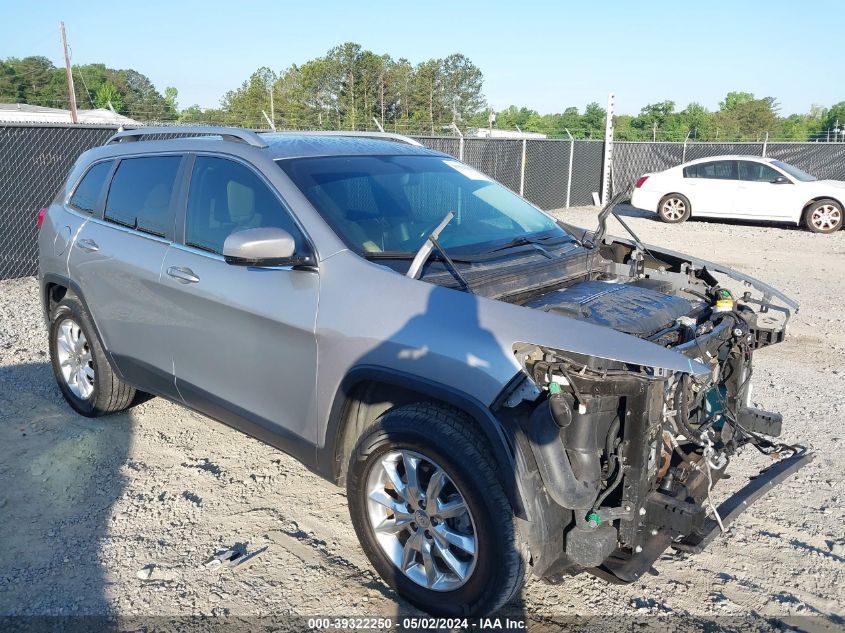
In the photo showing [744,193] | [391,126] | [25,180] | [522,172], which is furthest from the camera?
[391,126]

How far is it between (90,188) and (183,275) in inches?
62.5

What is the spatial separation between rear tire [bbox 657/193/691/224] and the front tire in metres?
15.7

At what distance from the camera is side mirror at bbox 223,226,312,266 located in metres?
3.21

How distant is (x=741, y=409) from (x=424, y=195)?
2000 millimetres

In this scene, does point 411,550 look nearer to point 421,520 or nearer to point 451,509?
point 421,520

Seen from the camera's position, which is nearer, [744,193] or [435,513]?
[435,513]

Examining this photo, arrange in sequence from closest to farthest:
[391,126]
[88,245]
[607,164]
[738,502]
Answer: [738,502], [88,245], [607,164], [391,126]

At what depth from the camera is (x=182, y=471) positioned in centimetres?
443

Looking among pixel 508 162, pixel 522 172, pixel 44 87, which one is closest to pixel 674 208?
pixel 522 172

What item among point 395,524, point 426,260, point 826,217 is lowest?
point 395,524

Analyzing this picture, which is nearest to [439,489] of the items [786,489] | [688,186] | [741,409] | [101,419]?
[741,409]

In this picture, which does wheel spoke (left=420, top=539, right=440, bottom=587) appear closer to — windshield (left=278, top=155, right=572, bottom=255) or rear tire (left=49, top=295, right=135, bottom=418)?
windshield (left=278, top=155, right=572, bottom=255)

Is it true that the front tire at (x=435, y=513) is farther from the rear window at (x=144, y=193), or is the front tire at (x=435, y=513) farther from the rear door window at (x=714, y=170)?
the rear door window at (x=714, y=170)

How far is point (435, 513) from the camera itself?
2.97m
